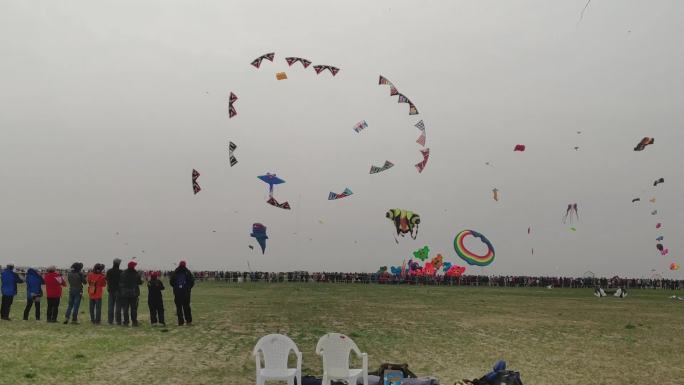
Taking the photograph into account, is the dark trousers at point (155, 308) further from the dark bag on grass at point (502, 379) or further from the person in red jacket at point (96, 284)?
the dark bag on grass at point (502, 379)

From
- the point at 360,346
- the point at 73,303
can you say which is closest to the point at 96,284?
the point at 73,303

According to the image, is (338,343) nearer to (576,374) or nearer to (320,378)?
(320,378)

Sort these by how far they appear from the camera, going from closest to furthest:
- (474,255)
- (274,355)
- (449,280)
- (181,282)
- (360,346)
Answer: (274,355), (360,346), (181,282), (474,255), (449,280)

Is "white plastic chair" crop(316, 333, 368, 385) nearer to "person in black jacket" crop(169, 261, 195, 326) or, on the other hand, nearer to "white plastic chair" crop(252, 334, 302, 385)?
"white plastic chair" crop(252, 334, 302, 385)

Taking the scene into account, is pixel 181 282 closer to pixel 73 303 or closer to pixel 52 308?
pixel 73 303

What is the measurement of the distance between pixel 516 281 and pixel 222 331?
62.9 metres

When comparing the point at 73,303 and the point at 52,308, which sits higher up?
the point at 73,303

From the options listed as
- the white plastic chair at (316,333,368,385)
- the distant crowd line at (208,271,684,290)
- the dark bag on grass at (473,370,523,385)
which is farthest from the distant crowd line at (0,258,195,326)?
the distant crowd line at (208,271,684,290)

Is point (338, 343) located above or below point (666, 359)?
above

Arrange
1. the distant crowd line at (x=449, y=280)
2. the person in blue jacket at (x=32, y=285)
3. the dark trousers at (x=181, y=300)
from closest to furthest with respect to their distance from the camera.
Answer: the dark trousers at (x=181, y=300) < the person in blue jacket at (x=32, y=285) < the distant crowd line at (x=449, y=280)

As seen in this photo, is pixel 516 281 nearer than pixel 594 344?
No

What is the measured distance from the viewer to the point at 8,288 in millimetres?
17344

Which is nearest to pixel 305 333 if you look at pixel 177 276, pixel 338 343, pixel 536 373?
pixel 177 276

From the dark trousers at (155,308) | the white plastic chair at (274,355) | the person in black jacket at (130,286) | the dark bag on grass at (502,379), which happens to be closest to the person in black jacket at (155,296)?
the dark trousers at (155,308)
